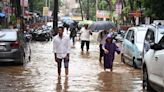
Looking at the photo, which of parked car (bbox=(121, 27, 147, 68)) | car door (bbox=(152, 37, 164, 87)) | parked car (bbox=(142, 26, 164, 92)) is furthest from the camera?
parked car (bbox=(121, 27, 147, 68))

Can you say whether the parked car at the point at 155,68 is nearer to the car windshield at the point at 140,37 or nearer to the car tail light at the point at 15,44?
the car windshield at the point at 140,37

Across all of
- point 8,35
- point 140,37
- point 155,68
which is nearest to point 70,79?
point 155,68

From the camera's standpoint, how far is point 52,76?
50.6 ft

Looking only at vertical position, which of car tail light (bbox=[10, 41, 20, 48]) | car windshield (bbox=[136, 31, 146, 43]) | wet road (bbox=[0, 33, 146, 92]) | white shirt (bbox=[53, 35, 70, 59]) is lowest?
wet road (bbox=[0, 33, 146, 92])

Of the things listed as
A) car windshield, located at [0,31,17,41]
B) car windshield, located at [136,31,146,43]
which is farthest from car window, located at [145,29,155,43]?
car windshield, located at [0,31,17,41]

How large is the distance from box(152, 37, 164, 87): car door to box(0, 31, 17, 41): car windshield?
826 cm

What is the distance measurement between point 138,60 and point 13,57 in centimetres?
449

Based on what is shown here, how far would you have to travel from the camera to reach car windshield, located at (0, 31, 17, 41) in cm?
1817

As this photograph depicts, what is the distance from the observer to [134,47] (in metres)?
18.4

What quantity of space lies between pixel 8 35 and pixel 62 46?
4122 millimetres

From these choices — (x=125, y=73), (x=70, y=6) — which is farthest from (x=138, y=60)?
(x=70, y=6)

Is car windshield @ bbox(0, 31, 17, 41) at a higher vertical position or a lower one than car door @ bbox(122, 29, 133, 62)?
higher

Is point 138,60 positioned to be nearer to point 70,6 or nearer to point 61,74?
point 61,74

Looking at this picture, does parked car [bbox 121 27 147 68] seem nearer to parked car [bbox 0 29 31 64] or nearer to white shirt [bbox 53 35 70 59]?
white shirt [bbox 53 35 70 59]
